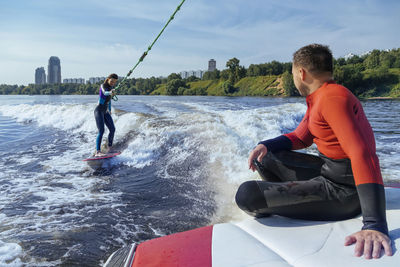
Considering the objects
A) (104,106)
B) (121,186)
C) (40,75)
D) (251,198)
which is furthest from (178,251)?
(40,75)

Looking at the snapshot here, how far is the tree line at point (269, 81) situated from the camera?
61.7 meters

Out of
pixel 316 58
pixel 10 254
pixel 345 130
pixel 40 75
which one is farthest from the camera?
pixel 40 75

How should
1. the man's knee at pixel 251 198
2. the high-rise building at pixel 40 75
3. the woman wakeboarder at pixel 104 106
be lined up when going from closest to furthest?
the man's knee at pixel 251 198, the woman wakeboarder at pixel 104 106, the high-rise building at pixel 40 75

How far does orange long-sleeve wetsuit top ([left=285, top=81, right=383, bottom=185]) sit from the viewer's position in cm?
176

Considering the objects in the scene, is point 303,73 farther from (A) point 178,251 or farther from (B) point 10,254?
(B) point 10,254

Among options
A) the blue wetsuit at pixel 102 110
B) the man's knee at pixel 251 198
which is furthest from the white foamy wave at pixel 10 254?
the blue wetsuit at pixel 102 110

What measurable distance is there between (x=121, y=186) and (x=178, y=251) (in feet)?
12.7

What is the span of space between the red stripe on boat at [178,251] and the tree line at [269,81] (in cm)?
5374

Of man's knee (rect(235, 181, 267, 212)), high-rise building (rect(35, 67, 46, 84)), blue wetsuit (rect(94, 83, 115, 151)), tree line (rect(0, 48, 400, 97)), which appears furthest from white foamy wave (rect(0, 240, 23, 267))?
high-rise building (rect(35, 67, 46, 84))

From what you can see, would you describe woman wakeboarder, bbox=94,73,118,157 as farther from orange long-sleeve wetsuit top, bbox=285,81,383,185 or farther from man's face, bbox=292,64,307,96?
orange long-sleeve wetsuit top, bbox=285,81,383,185

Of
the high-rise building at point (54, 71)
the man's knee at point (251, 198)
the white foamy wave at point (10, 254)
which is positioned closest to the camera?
the man's knee at point (251, 198)

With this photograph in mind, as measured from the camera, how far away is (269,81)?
92312mm

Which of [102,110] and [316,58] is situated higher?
[316,58]

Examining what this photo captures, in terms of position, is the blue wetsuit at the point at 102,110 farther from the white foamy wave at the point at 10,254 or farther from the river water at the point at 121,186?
the white foamy wave at the point at 10,254
